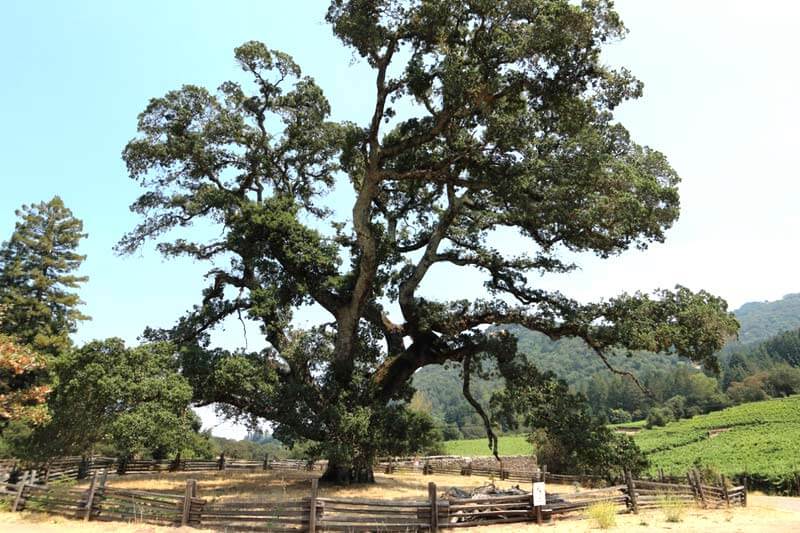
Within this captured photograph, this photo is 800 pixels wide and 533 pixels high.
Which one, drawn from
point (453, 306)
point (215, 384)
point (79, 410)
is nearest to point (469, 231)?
point (453, 306)

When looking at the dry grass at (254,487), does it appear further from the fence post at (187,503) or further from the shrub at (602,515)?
the shrub at (602,515)

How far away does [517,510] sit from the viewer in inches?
464

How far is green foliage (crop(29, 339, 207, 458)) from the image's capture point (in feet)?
40.9

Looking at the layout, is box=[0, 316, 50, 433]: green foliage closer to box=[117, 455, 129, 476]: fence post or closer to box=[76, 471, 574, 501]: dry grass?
box=[76, 471, 574, 501]: dry grass

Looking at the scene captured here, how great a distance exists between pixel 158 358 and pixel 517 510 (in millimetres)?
10726

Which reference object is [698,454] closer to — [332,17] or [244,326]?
[244,326]

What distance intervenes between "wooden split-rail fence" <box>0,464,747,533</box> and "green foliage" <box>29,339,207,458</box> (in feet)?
4.43

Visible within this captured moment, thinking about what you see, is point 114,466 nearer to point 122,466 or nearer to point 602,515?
point 122,466

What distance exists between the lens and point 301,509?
34.4ft

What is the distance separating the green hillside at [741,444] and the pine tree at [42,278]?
128 ft

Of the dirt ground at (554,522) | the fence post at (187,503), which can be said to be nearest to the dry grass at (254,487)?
the dirt ground at (554,522)

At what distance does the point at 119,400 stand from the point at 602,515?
485 inches

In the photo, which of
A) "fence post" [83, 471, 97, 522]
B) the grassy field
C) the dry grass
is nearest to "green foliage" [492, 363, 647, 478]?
the dry grass

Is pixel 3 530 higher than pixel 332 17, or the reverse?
pixel 332 17
